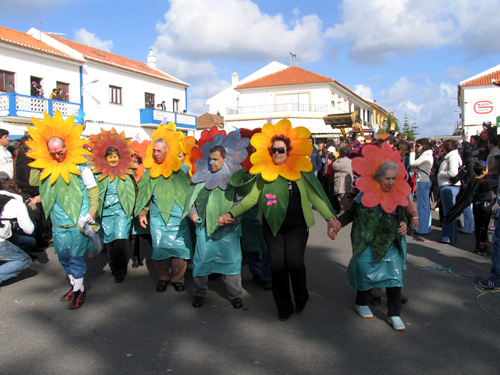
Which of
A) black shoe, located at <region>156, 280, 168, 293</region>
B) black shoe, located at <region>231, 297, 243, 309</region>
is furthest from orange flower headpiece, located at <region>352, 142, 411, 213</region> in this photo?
black shoe, located at <region>156, 280, 168, 293</region>

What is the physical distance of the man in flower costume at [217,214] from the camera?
4.46 meters

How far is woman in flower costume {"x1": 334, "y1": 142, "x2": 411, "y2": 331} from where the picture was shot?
3.84 metres

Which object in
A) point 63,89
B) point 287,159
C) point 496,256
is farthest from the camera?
point 63,89

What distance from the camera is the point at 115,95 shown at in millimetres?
28078

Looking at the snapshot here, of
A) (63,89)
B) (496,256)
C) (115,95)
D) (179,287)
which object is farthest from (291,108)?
(179,287)

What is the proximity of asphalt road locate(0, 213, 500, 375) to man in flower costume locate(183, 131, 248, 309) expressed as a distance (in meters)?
0.34

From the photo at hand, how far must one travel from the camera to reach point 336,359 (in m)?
3.31

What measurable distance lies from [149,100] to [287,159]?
Result: 2885 centimetres

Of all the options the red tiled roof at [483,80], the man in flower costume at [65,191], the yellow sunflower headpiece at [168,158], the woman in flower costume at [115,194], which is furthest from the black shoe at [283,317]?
the red tiled roof at [483,80]

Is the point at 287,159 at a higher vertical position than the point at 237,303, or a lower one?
higher

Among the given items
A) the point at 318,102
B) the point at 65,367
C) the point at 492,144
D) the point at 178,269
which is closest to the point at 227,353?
the point at 65,367

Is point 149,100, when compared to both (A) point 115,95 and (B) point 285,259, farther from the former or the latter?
(B) point 285,259

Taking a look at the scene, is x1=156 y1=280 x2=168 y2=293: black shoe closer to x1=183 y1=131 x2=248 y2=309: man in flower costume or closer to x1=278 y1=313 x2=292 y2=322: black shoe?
x1=183 y1=131 x2=248 y2=309: man in flower costume

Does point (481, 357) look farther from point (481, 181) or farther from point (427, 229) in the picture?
point (427, 229)
